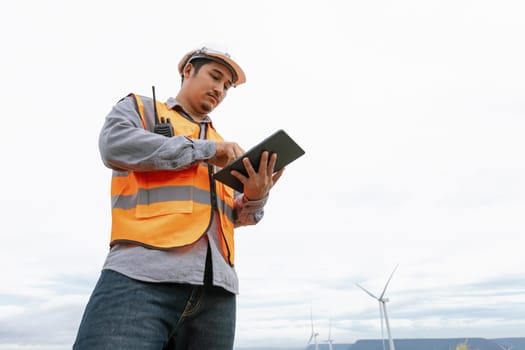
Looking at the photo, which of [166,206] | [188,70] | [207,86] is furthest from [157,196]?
[188,70]

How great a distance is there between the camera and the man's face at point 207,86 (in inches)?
136

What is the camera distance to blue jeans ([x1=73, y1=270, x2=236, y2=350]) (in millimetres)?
2455

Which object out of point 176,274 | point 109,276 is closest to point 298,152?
point 176,274

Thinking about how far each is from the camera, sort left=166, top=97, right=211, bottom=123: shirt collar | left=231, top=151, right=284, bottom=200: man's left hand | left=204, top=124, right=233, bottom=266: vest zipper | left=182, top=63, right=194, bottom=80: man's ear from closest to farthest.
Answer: left=231, top=151, right=284, bottom=200: man's left hand → left=204, top=124, right=233, bottom=266: vest zipper → left=166, top=97, right=211, bottom=123: shirt collar → left=182, top=63, right=194, bottom=80: man's ear

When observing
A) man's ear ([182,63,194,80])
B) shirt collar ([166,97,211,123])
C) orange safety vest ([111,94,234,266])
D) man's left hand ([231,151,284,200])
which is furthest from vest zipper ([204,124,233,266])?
man's ear ([182,63,194,80])

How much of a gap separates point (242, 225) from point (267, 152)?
0.83 m

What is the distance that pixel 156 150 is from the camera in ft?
9.06

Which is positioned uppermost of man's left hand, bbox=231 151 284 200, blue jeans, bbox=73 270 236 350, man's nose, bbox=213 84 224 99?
man's nose, bbox=213 84 224 99

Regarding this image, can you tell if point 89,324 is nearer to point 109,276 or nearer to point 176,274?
point 109,276

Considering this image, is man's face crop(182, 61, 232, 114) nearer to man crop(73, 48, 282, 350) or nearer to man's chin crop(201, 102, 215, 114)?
man's chin crop(201, 102, 215, 114)

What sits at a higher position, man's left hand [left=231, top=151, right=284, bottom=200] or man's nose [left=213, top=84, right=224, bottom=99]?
man's nose [left=213, top=84, right=224, bottom=99]

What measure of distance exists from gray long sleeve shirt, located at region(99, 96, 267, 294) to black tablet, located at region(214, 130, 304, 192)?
0.16 metres

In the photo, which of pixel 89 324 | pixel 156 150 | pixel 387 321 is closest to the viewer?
pixel 89 324

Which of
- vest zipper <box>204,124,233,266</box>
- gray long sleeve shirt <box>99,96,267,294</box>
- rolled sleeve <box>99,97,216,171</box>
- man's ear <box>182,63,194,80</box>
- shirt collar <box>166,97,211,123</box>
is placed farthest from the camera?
man's ear <box>182,63,194,80</box>
